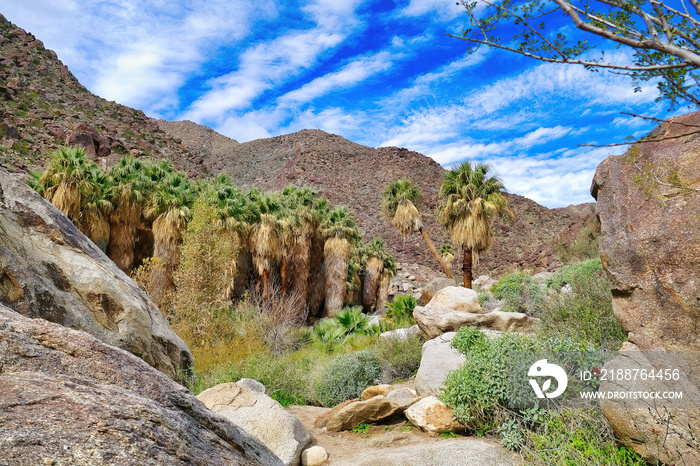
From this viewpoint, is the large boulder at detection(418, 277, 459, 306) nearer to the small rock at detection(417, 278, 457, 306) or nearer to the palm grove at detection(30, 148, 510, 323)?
the small rock at detection(417, 278, 457, 306)

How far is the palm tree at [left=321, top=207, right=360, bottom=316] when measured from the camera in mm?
24734

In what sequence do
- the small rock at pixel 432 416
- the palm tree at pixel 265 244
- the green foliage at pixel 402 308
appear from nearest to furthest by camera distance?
the small rock at pixel 432 416
the green foliage at pixel 402 308
the palm tree at pixel 265 244

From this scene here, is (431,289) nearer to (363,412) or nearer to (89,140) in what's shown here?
(363,412)

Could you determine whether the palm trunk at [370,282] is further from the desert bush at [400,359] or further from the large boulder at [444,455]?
the large boulder at [444,455]

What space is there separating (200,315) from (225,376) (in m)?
3.65

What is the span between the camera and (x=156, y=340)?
6402mm

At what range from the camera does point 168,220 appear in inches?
688

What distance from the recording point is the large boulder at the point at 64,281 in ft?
13.3

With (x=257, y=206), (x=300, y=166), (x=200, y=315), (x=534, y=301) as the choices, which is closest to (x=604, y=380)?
(x=534, y=301)

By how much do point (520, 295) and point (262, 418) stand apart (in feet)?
39.1

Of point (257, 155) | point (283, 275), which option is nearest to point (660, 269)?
point (283, 275)

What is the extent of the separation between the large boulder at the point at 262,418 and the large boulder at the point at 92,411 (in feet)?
12.5

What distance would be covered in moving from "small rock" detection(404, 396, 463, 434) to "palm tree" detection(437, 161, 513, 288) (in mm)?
14508

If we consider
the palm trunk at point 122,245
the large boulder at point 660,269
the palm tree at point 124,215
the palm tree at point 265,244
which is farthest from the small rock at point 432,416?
the palm trunk at point 122,245
